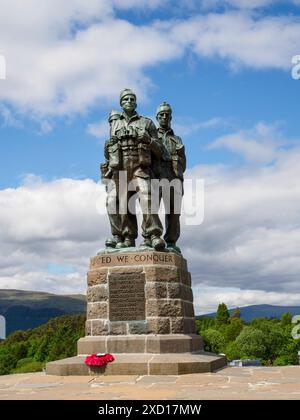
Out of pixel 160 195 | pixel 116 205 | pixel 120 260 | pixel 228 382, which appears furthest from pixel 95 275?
pixel 228 382

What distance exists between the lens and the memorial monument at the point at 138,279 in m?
10.3

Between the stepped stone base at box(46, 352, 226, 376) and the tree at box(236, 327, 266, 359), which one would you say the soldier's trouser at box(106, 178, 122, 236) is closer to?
the stepped stone base at box(46, 352, 226, 376)

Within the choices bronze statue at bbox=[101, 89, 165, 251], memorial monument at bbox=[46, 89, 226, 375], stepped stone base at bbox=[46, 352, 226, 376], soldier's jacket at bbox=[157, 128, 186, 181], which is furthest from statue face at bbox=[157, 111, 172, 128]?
stepped stone base at bbox=[46, 352, 226, 376]

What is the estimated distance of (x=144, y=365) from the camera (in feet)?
31.9

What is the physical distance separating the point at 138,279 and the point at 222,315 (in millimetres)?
92562

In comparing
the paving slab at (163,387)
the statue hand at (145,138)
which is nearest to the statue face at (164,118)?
the statue hand at (145,138)

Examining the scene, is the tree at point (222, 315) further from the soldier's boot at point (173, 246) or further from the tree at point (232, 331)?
the soldier's boot at point (173, 246)

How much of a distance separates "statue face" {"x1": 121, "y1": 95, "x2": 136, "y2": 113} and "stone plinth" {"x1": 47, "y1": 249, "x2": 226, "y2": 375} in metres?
3.03

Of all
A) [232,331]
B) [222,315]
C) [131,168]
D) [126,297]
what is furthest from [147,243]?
[222,315]

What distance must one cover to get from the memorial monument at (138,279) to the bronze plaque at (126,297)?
0.06 ft

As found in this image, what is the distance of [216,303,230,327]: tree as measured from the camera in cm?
9925

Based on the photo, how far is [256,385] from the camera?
8164 millimetres

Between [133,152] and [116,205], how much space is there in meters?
1.20
